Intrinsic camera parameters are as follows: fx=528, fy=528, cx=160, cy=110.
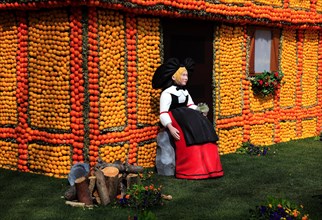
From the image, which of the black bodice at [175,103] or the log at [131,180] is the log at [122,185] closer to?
the log at [131,180]

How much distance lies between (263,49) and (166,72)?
448 centimetres

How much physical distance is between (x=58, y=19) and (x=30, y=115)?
76.1 inches

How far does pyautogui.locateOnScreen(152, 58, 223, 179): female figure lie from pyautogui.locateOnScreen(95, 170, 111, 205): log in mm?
2034

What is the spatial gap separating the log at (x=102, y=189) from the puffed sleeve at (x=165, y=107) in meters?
2.12

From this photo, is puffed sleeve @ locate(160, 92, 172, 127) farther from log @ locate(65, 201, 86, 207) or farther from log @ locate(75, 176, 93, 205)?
log @ locate(65, 201, 86, 207)

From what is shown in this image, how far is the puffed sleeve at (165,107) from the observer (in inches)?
381

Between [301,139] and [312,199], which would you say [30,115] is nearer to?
[312,199]

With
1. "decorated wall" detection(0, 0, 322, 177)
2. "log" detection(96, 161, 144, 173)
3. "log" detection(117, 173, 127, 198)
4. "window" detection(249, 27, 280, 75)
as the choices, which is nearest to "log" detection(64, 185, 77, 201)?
"log" detection(117, 173, 127, 198)

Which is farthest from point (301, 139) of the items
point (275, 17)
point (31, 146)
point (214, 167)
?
point (31, 146)

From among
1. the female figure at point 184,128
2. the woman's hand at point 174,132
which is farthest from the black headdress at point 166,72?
the woman's hand at point 174,132

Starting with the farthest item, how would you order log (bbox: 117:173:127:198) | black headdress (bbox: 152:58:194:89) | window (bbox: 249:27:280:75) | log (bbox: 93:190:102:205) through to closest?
window (bbox: 249:27:280:75)
black headdress (bbox: 152:58:194:89)
log (bbox: 117:173:127:198)
log (bbox: 93:190:102:205)

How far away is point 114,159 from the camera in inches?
379

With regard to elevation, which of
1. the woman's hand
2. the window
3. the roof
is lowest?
the woman's hand

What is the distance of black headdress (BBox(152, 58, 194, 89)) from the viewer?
9875 mm
